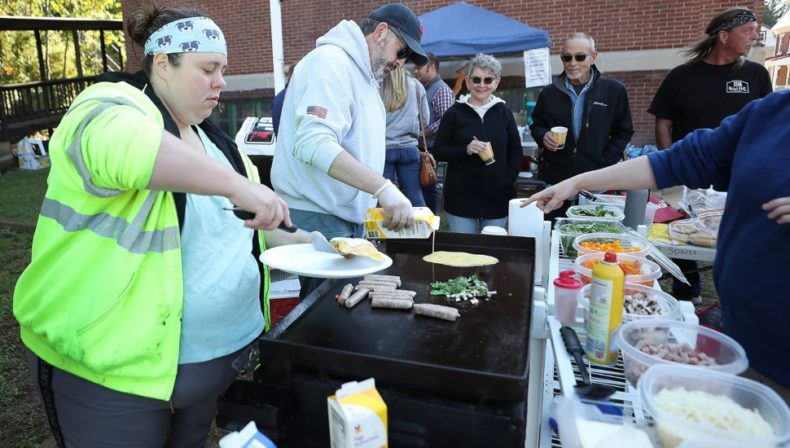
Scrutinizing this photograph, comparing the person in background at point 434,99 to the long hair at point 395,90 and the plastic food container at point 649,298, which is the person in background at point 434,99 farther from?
the plastic food container at point 649,298

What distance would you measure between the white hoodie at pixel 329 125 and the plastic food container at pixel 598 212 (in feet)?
4.09

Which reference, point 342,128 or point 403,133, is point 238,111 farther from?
point 342,128

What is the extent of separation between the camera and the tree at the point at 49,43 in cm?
1781

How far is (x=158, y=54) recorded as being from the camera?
1500mm

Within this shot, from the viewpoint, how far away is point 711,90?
13.2ft

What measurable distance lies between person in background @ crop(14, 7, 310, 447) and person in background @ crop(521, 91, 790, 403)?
1452mm

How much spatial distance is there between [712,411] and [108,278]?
149cm

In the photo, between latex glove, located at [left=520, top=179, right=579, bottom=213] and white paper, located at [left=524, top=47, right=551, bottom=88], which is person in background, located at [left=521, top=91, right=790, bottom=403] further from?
white paper, located at [left=524, top=47, right=551, bottom=88]

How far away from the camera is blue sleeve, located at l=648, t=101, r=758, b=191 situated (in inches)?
74.2

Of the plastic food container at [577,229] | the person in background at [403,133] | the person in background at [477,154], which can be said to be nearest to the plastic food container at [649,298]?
the plastic food container at [577,229]

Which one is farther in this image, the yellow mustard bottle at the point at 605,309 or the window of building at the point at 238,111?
the window of building at the point at 238,111

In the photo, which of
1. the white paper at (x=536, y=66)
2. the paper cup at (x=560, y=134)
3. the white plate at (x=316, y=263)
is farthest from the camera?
the white paper at (x=536, y=66)

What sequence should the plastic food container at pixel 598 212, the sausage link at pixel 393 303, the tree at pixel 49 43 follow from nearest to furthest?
the sausage link at pixel 393 303
the plastic food container at pixel 598 212
the tree at pixel 49 43

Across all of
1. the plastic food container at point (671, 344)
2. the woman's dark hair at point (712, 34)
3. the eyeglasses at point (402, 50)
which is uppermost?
the woman's dark hair at point (712, 34)
